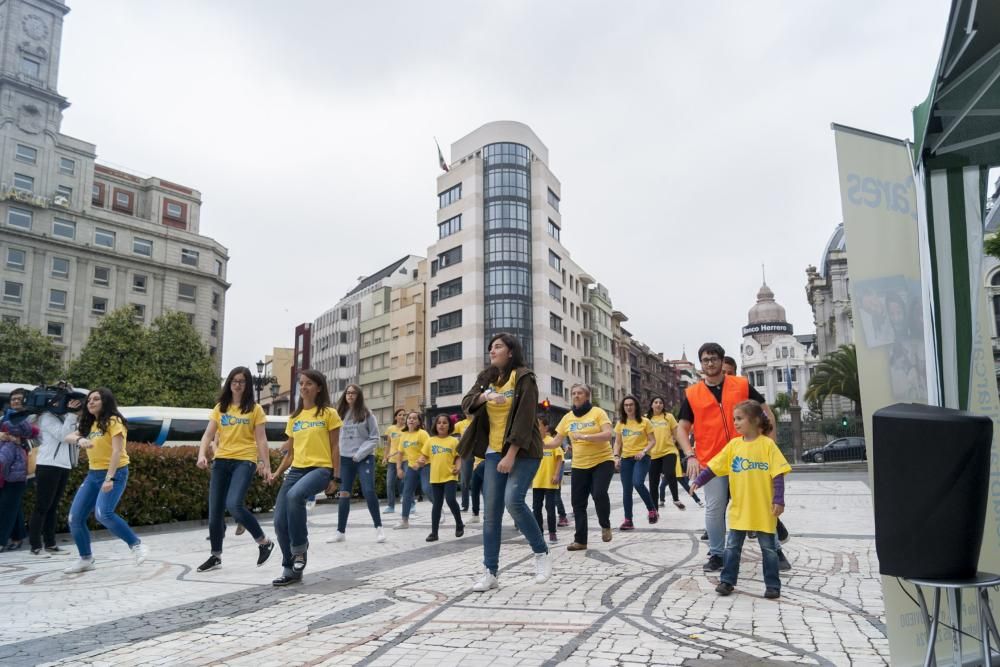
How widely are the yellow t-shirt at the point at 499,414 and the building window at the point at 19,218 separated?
6576cm

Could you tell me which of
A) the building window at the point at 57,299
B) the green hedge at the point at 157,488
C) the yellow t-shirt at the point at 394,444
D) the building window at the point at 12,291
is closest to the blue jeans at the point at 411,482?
the yellow t-shirt at the point at 394,444

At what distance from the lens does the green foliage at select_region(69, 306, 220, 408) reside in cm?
4322

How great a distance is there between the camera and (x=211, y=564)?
7121 mm

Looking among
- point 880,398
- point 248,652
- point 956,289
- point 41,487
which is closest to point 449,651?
point 248,652

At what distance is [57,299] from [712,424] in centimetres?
6645

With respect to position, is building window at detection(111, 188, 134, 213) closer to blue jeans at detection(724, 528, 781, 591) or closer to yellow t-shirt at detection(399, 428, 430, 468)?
yellow t-shirt at detection(399, 428, 430, 468)

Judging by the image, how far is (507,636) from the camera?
418 cm

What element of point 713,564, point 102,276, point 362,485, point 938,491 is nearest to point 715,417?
point 713,564

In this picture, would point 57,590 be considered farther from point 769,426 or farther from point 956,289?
point 956,289

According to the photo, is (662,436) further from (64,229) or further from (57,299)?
(64,229)

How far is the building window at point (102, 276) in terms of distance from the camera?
63.7 m

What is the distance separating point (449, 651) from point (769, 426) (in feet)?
11.3

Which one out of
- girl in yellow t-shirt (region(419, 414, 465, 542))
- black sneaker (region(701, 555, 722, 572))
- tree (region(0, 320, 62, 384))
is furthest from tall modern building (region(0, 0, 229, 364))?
black sneaker (region(701, 555, 722, 572))

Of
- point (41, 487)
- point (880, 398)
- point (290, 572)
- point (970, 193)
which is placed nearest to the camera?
point (880, 398)
